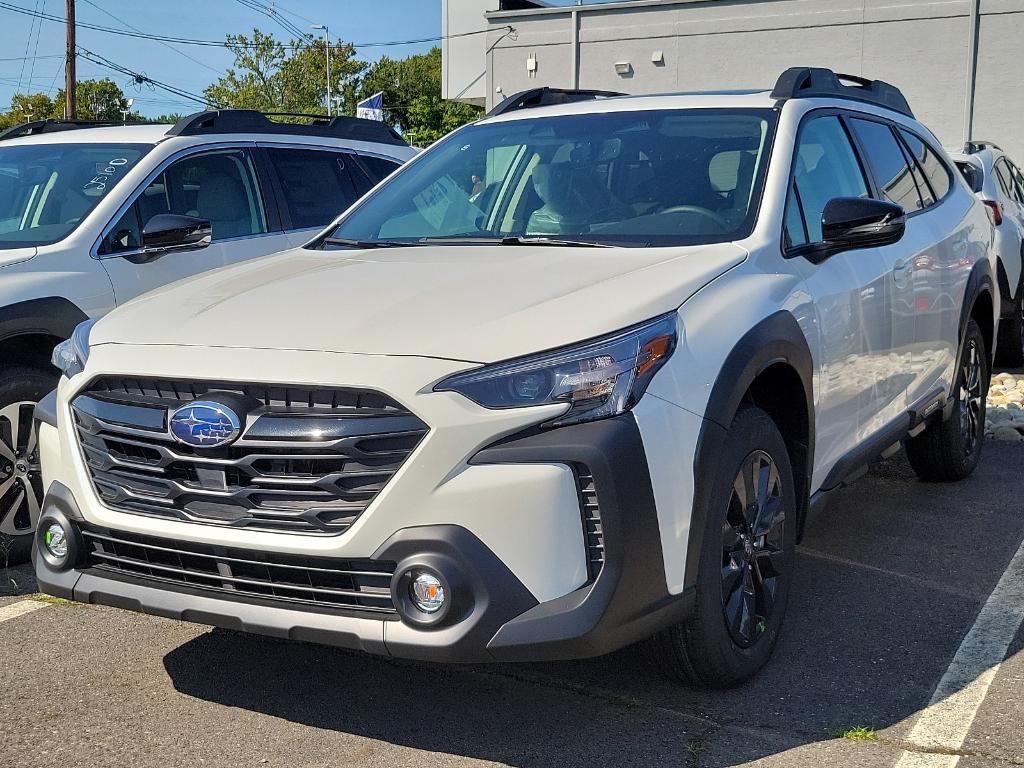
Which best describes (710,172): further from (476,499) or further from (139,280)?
(139,280)

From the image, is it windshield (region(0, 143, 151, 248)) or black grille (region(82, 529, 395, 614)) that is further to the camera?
windshield (region(0, 143, 151, 248))

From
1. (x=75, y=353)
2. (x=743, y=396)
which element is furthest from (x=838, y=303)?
(x=75, y=353)

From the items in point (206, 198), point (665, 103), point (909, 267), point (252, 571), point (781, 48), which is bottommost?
point (252, 571)

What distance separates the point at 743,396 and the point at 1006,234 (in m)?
7.19

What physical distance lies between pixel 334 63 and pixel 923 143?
74.0m

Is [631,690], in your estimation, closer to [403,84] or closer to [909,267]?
[909,267]

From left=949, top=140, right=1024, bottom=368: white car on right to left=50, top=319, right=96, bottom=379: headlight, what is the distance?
7083 millimetres

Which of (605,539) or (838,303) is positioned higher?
(838,303)

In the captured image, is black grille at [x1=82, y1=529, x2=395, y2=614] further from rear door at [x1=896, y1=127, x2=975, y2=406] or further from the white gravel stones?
the white gravel stones

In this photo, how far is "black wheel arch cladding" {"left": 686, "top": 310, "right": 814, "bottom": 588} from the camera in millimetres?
3287

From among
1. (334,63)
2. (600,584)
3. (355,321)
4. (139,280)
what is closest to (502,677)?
(600,584)

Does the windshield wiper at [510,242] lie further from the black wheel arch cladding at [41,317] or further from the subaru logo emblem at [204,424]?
the black wheel arch cladding at [41,317]

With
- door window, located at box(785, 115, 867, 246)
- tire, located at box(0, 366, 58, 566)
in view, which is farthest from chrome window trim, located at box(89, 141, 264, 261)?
door window, located at box(785, 115, 867, 246)

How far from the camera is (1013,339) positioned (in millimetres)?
10523
